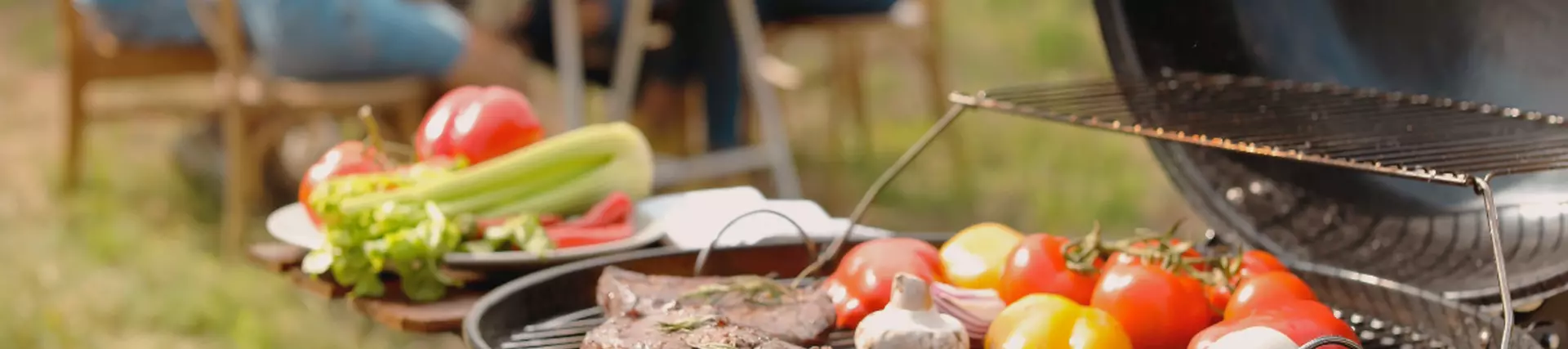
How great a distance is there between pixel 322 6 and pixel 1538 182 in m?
2.55

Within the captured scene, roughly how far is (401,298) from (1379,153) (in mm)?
937

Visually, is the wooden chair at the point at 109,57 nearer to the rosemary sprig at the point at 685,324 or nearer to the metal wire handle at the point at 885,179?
the metal wire handle at the point at 885,179

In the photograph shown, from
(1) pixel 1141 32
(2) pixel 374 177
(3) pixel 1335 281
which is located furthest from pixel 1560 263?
(2) pixel 374 177

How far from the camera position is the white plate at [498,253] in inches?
62.3

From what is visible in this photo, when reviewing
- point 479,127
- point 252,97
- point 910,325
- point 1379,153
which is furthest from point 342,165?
point 252,97

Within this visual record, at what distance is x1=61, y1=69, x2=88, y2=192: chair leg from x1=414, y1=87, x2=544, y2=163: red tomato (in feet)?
8.44

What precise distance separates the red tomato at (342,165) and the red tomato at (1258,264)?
3.65 ft

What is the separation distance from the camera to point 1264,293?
3.99 ft

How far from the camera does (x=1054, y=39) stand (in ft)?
23.2

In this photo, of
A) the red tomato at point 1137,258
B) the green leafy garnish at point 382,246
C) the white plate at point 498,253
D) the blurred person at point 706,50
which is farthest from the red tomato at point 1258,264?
the blurred person at point 706,50

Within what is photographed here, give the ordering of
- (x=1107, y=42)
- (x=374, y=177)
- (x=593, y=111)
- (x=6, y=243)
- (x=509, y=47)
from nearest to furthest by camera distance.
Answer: (x=1107, y=42) → (x=374, y=177) → (x=509, y=47) → (x=6, y=243) → (x=593, y=111)

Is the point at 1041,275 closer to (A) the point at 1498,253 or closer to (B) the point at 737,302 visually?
(B) the point at 737,302

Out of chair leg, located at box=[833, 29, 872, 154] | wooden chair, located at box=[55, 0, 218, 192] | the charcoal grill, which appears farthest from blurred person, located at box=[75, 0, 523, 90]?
the charcoal grill

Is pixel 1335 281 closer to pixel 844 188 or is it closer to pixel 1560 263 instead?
pixel 1560 263
